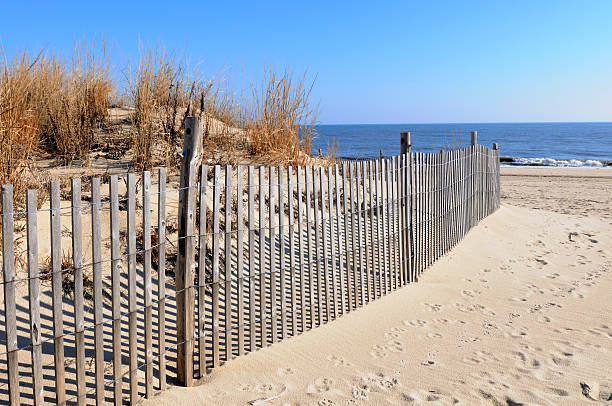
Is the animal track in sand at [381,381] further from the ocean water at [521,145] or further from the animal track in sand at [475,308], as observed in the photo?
the ocean water at [521,145]

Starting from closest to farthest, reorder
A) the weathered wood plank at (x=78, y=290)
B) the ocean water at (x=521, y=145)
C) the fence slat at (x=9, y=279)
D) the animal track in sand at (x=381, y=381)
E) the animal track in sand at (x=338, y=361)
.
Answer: the fence slat at (x=9, y=279) < the weathered wood plank at (x=78, y=290) < the animal track in sand at (x=381, y=381) < the animal track in sand at (x=338, y=361) < the ocean water at (x=521, y=145)

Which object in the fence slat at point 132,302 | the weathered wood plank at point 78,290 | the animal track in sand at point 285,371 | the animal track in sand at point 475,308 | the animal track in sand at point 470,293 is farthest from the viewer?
the animal track in sand at point 470,293

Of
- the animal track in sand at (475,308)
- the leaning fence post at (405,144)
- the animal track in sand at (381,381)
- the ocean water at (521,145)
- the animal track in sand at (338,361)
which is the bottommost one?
the animal track in sand at (381,381)

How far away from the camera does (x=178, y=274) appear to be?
330 cm

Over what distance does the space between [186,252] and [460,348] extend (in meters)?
2.14

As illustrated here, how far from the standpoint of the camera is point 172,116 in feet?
25.1

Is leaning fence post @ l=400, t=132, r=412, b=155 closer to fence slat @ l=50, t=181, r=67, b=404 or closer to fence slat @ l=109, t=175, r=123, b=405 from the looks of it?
fence slat @ l=109, t=175, r=123, b=405

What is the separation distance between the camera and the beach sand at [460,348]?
10.8 ft

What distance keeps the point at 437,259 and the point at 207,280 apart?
3.01 m

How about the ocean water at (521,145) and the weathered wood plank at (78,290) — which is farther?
the ocean water at (521,145)

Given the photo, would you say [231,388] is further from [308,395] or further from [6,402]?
[6,402]

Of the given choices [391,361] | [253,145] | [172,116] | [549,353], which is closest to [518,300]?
[549,353]

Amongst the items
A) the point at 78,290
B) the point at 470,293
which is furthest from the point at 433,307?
the point at 78,290

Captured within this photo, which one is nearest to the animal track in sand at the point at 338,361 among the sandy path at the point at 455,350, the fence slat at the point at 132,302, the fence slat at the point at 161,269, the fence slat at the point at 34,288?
the sandy path at the point at 455,350
